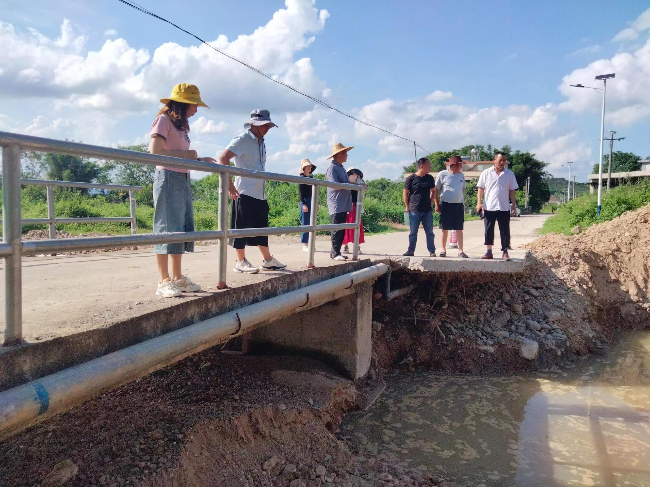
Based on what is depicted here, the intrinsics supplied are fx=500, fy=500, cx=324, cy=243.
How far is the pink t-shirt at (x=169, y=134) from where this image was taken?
132 inches

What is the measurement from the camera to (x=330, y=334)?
6070mm

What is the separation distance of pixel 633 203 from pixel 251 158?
57.3ft

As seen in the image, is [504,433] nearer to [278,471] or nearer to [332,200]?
[278,471]

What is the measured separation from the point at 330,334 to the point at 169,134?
342cm

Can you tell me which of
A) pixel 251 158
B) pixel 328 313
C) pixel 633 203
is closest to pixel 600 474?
pixel 328 313

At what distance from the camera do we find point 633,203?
1759 centimetres

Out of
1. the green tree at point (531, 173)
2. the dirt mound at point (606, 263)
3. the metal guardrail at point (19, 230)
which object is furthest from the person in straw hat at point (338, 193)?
the green tree at point (531, 173)

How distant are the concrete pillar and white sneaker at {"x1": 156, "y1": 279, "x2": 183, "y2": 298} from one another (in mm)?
2930

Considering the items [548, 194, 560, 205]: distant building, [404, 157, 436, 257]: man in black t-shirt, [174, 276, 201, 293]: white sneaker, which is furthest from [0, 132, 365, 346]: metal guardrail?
[548, 194, 560, 205]: distant building

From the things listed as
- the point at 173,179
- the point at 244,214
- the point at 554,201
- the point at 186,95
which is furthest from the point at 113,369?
the point at 554,201

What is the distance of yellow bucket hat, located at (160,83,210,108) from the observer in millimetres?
3440

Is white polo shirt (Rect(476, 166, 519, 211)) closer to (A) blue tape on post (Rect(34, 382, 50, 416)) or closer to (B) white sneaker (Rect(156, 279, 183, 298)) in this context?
(B) white sneaker (Rect(156, 279, 183, 298))

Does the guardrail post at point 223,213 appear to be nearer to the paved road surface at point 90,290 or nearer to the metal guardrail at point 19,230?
the paved road surface at point 90,290

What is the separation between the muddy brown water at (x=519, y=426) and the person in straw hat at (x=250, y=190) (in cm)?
222
